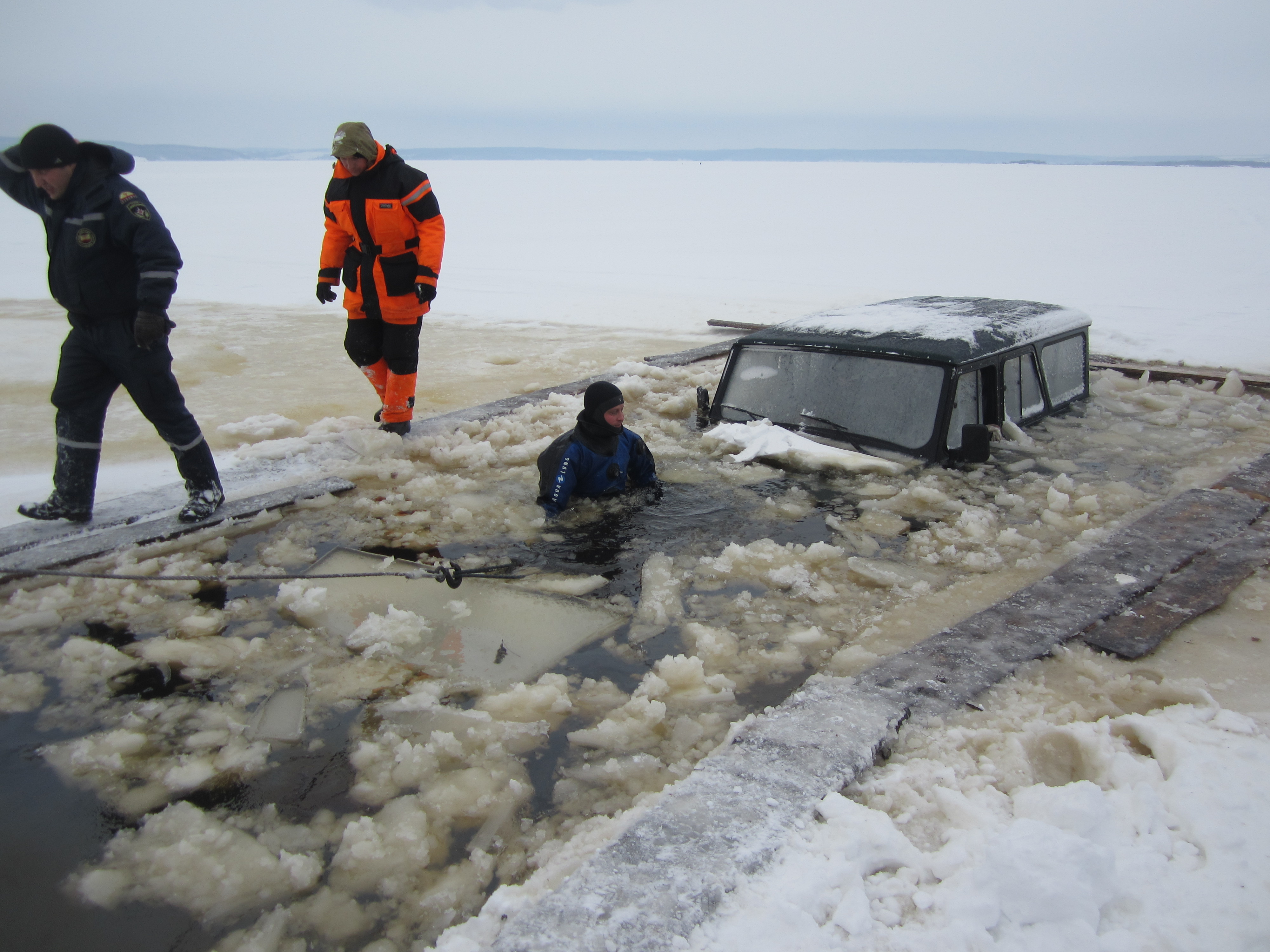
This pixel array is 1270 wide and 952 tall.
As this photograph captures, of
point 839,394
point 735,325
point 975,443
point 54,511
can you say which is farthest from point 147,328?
point 735,325

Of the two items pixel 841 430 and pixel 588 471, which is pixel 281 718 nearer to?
pixel 588 471

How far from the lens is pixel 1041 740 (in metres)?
2.43

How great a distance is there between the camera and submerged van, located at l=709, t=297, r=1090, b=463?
431 centimetres

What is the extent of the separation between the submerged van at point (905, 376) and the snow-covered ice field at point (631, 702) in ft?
0.85

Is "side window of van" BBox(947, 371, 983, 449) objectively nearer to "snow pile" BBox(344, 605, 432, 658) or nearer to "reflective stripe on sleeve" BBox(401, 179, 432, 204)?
"snow pile" BBox(344, 605, 432, 658)

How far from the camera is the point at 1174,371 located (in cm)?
726

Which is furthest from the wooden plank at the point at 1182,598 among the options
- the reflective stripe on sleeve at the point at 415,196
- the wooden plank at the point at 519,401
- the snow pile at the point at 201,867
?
the reflective stripe on sleeve at the point at 415,196

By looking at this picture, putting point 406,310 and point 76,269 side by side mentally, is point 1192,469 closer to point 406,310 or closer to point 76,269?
point 406,310

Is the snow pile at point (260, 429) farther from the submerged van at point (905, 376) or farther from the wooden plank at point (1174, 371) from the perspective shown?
the wooden plank at point (1174, 371)

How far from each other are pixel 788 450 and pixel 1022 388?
1543 mm

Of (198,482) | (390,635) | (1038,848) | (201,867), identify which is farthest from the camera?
(198,482)

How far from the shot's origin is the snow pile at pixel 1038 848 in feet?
5.71

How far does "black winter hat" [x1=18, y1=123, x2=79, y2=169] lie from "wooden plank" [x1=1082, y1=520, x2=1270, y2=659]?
15.2 ft

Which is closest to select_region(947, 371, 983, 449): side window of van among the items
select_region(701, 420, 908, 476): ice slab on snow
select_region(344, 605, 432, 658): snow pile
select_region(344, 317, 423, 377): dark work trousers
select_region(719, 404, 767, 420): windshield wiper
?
select_region(701, 420, 908, 476): ice slab on snow
